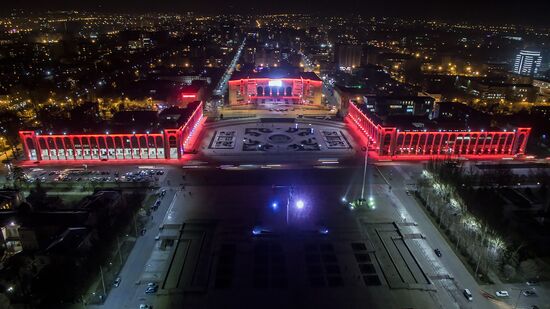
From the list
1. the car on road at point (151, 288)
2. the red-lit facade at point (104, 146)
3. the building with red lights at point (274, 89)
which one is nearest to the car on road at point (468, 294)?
the car on road at point (151, 288)

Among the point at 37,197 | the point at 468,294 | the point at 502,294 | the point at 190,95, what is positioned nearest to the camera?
the point at 468,294

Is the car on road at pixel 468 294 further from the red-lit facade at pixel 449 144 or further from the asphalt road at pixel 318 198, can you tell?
the red-lit facade at pixel 449 144

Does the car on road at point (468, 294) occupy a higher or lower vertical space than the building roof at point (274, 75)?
lower

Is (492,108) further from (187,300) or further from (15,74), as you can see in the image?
(15,74)

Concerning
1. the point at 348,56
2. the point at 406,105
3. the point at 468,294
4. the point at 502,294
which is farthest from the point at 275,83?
the point at 502,294

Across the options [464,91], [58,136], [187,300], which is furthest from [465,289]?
[464,91]

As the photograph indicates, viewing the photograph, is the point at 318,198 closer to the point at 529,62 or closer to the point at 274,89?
the point at 274,89
